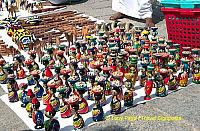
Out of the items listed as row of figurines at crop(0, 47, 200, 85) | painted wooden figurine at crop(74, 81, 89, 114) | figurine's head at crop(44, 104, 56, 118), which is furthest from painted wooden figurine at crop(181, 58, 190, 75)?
figurine's head at crop(44, 104, 56, 118)

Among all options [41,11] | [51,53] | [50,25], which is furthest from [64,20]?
[51,53]

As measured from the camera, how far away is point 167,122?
13.6ft

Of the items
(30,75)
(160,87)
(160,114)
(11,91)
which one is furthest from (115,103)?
(30,75)

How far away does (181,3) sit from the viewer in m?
5.57

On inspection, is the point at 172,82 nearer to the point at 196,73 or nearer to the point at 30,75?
the point at 196,73

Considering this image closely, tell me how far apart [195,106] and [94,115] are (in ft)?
4.18

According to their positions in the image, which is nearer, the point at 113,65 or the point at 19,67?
the point at 113,65

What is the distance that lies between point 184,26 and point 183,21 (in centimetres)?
8

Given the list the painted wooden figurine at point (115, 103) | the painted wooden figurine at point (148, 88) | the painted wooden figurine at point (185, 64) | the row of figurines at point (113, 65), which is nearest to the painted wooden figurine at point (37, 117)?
the row of figurines at point (113, 65)

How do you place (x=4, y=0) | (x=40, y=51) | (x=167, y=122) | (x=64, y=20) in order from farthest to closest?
(x=4, y=0) < (x=64, y=20) < (x=40, y=51) < (x=167, y=122)

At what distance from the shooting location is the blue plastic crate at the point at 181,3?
5.36 m

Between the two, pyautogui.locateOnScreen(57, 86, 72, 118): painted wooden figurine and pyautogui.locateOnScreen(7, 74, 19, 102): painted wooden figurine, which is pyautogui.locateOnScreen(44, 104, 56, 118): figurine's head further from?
pyautogui.locateOnScreen(7, 74, 19, 102): painted wooden figurine

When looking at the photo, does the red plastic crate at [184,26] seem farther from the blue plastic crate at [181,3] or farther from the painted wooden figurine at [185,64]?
A: the painted wooden figurine at [185,64]

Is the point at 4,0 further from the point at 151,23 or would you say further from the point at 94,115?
the point at 94,115
